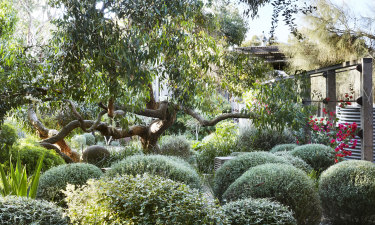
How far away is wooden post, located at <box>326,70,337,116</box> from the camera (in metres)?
6.07

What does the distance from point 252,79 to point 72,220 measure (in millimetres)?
4218

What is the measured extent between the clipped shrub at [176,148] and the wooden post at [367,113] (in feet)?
13.6

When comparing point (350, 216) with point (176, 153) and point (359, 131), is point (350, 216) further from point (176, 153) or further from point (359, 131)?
point (176, 153)

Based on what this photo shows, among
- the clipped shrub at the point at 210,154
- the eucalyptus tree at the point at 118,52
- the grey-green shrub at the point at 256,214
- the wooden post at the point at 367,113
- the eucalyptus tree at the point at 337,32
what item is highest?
the eucalyptus tree at the point at 337,32

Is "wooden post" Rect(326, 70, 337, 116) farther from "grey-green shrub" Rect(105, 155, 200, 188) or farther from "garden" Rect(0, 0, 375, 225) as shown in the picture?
"grey-green shrub" Rect(105, 155, 200, 188)

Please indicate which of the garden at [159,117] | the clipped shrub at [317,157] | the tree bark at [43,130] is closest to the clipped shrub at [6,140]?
the garden at [159,117]

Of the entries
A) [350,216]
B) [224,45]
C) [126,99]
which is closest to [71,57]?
[126,99]

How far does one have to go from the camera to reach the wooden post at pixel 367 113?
5.09 meters

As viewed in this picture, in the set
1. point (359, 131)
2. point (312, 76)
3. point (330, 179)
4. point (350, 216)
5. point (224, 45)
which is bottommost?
point (350, 216)

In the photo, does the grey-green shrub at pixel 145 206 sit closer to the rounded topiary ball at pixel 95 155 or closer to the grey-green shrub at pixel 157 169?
the grey-green shrub at pixel 157 169

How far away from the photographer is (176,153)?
8445 millimetres

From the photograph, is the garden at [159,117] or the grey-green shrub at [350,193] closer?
the garden at [159,117]

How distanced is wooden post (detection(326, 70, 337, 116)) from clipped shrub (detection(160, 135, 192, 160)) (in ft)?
11.5

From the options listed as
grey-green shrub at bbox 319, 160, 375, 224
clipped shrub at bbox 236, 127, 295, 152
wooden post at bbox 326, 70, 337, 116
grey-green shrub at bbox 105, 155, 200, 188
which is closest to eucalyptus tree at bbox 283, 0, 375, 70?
wooden post at bbox 326, 70, 337, 116
